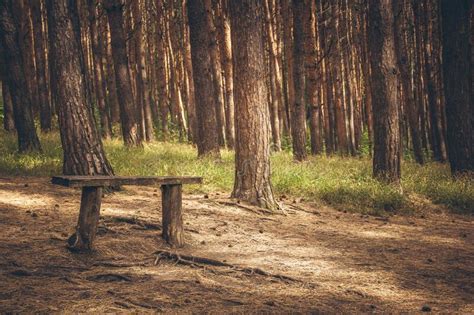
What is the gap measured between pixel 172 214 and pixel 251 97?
290 centimetres

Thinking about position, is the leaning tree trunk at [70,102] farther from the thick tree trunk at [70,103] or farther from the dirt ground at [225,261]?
the dirt ground at [225,261]

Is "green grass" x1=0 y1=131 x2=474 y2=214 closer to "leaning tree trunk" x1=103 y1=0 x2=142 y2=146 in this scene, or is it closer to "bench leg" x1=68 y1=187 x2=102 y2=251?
"leaning tree trunk" x1=103 y1=0 x2=142 y2=146

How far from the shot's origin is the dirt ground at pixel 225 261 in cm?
454

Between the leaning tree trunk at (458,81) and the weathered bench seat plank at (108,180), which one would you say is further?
the leaning tree trunk at (458,81)

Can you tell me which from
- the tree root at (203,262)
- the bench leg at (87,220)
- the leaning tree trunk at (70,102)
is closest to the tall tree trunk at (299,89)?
the leaning tree trunk at (70,102)

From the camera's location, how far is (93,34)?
19.8m

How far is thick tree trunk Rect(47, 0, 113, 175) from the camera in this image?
27.6ft

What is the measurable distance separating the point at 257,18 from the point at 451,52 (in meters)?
6.40

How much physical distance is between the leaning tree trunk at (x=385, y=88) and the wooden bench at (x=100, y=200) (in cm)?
588

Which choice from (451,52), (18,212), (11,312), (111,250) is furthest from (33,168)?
(451,52)

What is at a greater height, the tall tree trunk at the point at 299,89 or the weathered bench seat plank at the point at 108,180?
the tall tree trunk at the point at 299,89

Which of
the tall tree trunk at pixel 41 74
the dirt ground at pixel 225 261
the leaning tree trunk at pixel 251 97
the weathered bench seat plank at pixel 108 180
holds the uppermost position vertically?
the tall tree trunk at pixel 41 74

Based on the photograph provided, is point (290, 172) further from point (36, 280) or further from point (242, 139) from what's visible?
point (36, 280)

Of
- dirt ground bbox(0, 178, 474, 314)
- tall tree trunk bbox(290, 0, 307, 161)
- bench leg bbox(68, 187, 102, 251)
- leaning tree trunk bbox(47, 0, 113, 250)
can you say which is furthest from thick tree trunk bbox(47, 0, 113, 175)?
tall tree trunk bbox(290, 0, 307, 161)
